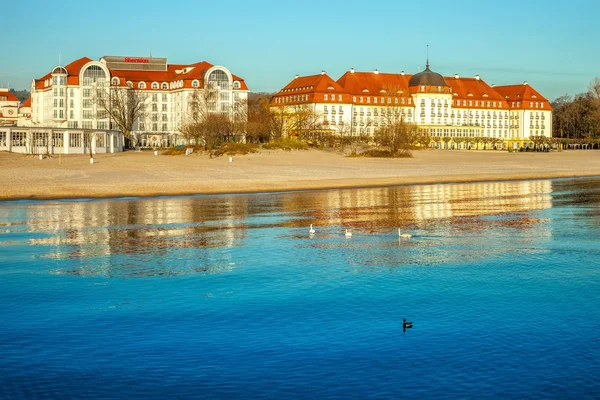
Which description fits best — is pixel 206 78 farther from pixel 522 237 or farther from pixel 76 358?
pixel 76 358

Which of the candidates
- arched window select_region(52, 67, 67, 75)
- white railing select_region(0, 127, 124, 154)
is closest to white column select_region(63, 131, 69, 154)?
white railing select_region(0, 127, 124, 154)

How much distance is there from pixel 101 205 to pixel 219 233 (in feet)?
34.7

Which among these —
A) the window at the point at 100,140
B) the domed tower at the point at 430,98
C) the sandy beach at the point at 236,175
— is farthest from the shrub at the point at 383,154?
Result: the domed tower at the point at 430,98

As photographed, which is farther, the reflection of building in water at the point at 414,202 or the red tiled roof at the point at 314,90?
the red tiled roof at the point at 314,90

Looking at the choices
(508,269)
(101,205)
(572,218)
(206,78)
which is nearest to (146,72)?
(206,78)

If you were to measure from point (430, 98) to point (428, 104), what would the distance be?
1.14 metres

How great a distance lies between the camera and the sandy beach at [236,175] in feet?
134

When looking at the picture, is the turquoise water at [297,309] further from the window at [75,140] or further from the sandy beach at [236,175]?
the window at [75,140]

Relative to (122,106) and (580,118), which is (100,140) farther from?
(580,118)

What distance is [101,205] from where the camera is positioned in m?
34.1

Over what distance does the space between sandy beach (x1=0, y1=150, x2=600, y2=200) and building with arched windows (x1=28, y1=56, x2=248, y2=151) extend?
1611 inches

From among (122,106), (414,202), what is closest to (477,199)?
(414,202)

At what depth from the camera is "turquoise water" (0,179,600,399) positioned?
1113 centimetres

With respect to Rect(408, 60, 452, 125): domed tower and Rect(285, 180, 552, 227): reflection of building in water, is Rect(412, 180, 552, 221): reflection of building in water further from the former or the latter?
Rect(408, 60, 452, 125): domed tower
